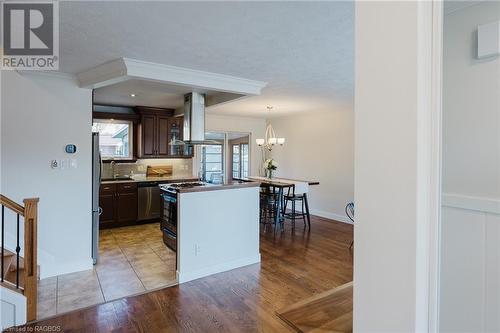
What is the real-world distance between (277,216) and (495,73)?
455cm

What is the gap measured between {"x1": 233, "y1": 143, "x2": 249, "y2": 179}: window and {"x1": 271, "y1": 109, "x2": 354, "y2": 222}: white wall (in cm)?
94

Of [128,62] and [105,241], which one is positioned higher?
[128,62]

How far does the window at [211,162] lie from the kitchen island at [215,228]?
342cm

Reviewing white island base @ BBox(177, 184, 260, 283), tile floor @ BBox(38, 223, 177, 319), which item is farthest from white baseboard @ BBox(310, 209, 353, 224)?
tile floor @ BBox(38, 223, 177, 319)

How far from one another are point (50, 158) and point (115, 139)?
110 inches

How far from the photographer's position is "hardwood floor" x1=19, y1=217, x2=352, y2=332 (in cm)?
253

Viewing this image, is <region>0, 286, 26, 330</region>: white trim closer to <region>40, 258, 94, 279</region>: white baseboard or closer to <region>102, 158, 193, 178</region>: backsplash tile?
<region>40, 258, 94, 279</region>: white baseboard

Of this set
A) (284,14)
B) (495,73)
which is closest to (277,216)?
(284,14)

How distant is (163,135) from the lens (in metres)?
6.32

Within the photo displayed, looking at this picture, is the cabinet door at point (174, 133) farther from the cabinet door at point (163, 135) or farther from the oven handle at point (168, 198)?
the oven handle at point (168, 198)

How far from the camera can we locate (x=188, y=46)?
2.58 m

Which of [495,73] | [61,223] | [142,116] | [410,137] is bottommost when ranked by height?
[61,223]

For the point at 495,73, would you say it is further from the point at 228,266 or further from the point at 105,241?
the point at 105,241

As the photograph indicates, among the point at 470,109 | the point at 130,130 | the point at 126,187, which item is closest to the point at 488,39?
the point at 470,109
